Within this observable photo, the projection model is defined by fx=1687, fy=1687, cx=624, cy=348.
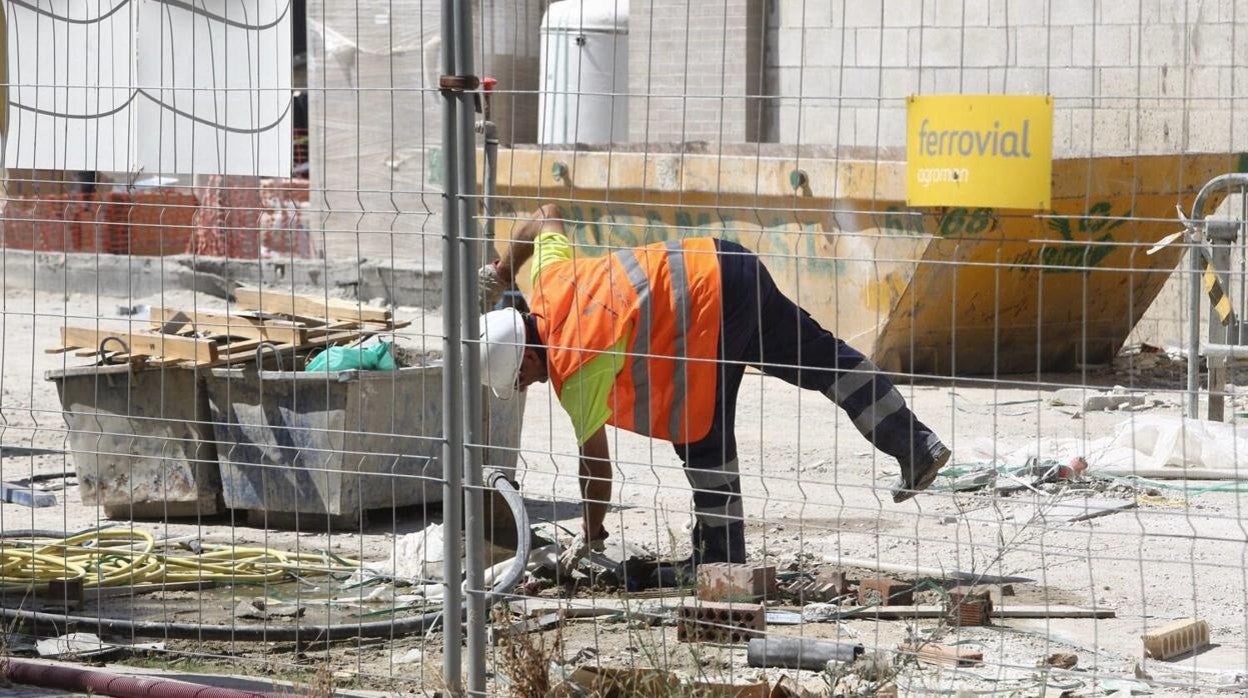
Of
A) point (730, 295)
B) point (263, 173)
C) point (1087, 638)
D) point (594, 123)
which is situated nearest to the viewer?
point (263, 173)

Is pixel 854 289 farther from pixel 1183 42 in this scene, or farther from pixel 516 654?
pixel 516 654

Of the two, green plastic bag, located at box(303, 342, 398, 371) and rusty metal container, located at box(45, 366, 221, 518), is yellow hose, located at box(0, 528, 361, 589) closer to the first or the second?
rusty metal container, located at box(45, 366, 221, 518)

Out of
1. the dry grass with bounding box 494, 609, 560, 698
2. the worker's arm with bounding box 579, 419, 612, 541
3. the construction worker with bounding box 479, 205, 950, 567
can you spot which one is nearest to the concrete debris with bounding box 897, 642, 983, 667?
the construction worker with bounding box 479, 205, 950, 567

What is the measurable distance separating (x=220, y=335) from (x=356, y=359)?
781 millimetres

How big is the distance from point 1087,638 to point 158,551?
12.2 ft

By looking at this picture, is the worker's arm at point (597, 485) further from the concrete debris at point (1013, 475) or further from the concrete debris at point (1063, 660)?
the concrete debris at point (1063, 660)

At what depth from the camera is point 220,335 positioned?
7727 mm

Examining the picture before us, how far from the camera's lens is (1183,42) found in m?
12.6

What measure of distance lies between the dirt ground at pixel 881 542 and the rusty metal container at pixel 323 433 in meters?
0.19

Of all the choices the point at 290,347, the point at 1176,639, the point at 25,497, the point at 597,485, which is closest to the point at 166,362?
the point at 290,347

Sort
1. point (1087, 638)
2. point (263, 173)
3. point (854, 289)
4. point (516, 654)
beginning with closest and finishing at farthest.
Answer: point (516, 654) → point (263, 173) → point (1087, 638) → point (854, 289)

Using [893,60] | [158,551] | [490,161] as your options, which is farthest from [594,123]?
[490,161]

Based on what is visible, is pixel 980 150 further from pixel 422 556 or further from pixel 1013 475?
pixel 422 556

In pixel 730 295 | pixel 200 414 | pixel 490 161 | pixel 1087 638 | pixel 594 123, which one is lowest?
pixel 1087 638
